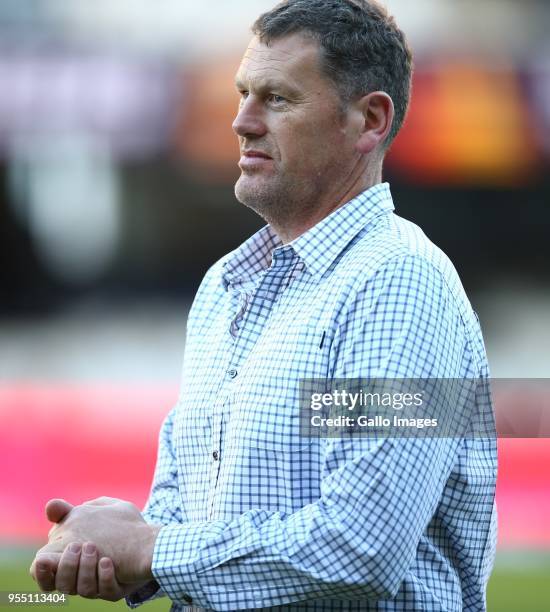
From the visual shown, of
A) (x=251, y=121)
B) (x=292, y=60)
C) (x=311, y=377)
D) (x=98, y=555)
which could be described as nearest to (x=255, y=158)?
(x=251, y=121)

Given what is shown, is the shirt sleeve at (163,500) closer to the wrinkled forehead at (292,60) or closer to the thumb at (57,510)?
the thumb at (57,510)

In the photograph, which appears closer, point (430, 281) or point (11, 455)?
point (430, 281)

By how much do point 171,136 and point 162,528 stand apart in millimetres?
5013

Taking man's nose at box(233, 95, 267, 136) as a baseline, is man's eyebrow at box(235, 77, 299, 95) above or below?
above

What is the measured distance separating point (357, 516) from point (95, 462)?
3.84 m

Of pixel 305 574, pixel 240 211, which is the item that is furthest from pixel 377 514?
pixel 240 211

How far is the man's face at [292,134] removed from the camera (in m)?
1.57

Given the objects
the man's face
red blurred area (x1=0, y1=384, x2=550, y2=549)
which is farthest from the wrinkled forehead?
red blurred area (x1=0, y1=384, x2=550, y2=549)

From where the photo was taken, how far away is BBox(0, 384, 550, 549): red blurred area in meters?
4.57

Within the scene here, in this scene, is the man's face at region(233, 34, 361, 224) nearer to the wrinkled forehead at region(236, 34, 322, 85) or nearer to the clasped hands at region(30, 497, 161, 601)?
the wrinkled forehead at region(236, 34, 322, 85)

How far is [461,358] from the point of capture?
1385mm

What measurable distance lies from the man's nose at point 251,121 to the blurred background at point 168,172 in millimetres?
4228

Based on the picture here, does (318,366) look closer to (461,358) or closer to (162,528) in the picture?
(461,358)

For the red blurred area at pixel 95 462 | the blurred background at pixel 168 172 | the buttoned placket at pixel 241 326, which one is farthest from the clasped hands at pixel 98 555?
the blurred background at pixel 168 172
